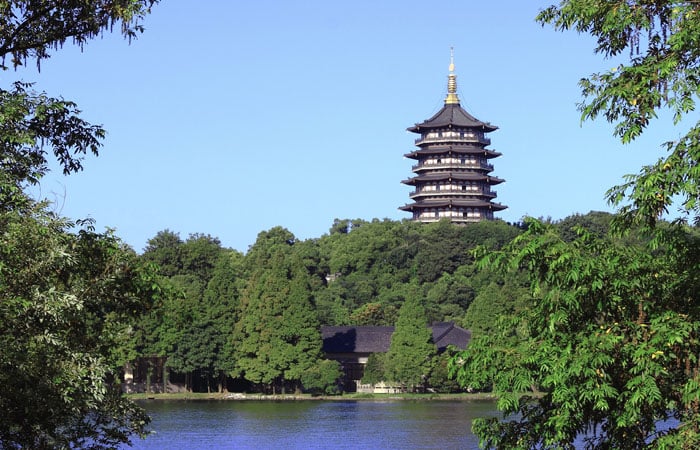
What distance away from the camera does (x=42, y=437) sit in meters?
10.8

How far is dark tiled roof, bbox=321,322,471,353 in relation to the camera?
201 ft

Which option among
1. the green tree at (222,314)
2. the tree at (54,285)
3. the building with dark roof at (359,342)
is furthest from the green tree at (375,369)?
the tree at (54,285)

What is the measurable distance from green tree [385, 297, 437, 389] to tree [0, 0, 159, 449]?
4090cm

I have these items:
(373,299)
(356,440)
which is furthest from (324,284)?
(356,440)

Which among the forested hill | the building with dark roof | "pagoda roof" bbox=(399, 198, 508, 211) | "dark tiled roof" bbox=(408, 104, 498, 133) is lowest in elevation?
the building with dark roof

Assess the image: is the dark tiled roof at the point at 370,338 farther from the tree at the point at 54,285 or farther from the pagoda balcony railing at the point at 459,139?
the tree at the point at 54,285

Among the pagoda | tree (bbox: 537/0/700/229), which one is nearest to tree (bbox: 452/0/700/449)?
tree (bbox: 537/0/700/229)

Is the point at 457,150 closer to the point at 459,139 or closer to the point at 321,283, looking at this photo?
the point at 459,139

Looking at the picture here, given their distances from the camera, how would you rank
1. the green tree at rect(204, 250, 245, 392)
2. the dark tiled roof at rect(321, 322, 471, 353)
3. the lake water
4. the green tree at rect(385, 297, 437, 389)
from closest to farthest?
1. the lake water
2. the green tree at rect(385, 297, 437, 389)
3. the green tree at rect(204, 250, 245, 392)
4. the dark tiled roof at rect(321, 322, 471, 353)

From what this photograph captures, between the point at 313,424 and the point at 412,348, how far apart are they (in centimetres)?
1386

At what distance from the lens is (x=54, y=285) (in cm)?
1041

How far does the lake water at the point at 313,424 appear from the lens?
33438mm

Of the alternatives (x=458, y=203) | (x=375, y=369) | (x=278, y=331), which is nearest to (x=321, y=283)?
(x=458, y=203)

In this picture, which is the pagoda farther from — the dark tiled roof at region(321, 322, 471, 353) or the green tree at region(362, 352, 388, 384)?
the green tree at region(362, 352, 388, 384)
